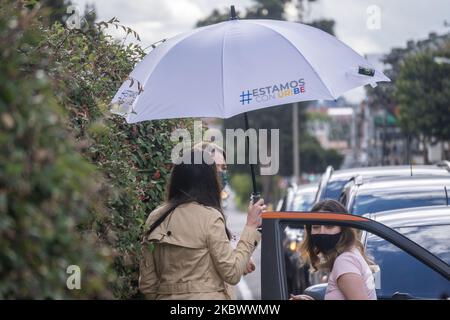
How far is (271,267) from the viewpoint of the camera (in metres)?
4.94

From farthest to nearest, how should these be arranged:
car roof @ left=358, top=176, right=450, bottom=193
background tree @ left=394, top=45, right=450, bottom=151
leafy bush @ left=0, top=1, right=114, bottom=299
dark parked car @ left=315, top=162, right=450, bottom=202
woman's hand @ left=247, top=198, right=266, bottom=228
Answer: background tree @ left=394, top=45, right=450, bottom=151 → dark parked car @ left=315, top=162, right=450, bottom=202 → car roof @ left=358, top=176, right=450, bottom=193 → woman's hand @ left=247, top=198, right=266, bottom=228 → leafy bush @ left=0, top=1, right=114, bottom=299

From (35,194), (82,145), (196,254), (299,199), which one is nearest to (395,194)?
(196,254)

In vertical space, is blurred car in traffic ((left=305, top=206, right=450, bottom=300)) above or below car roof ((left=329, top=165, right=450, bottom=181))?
below

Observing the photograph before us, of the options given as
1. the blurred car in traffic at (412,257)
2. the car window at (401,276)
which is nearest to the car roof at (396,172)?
the blurred car in traffic at (412,257)

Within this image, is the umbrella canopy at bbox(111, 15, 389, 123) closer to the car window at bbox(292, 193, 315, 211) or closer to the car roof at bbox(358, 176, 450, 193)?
the car roof at bbox(358, 176, 450, 193)

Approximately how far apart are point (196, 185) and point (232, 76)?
1.00m

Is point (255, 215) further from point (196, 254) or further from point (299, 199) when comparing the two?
point (299, 199)

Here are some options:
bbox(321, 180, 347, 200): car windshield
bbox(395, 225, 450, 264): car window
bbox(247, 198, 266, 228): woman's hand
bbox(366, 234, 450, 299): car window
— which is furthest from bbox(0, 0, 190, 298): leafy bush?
bbox(321, 180, 347, 200): car windshield

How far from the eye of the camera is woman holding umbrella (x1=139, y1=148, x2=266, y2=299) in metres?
4.67

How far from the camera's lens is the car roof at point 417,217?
6395 mm

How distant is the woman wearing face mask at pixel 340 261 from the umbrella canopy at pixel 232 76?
0.82 m

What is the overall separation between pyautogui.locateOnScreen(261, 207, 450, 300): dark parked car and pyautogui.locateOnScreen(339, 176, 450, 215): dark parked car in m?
2.03

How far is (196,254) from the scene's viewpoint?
15.4ft
